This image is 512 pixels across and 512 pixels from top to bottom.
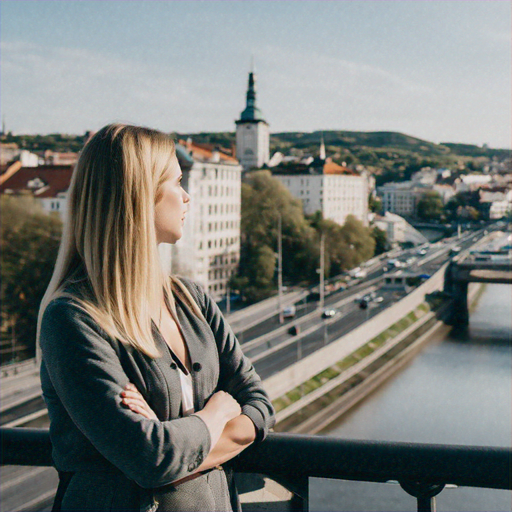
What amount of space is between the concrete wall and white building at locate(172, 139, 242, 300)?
3604 millimetres

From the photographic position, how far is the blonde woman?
404 millimetres

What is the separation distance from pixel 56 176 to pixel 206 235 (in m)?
3.40

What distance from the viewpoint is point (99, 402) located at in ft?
1.32

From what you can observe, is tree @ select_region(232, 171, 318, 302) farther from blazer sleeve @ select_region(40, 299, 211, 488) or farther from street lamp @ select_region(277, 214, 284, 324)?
blazer sleeve @ select_region(40, 299, 211, 488)

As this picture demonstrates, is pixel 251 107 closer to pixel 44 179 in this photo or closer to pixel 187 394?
pixel 44 179

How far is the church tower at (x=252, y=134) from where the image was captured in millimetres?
23812

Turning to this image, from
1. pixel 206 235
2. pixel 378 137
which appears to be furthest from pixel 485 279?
pixel 378 137

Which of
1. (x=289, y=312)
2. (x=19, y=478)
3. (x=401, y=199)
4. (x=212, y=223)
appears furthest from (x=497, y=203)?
(x=19, y=478)

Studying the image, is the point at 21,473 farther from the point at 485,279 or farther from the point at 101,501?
the point at 485,279

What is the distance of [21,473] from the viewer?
201 inches

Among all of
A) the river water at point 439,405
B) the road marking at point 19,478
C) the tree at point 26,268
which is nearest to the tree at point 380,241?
the river water at point 439,405

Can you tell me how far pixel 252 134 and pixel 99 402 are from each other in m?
24.0

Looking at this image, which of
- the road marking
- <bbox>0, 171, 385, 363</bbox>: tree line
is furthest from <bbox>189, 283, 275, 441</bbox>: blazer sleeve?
<bbox>0, 171, 385, 363</bbox>: tree line

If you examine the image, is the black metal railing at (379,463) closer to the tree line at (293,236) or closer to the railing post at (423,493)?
the railing post at (423,493)
